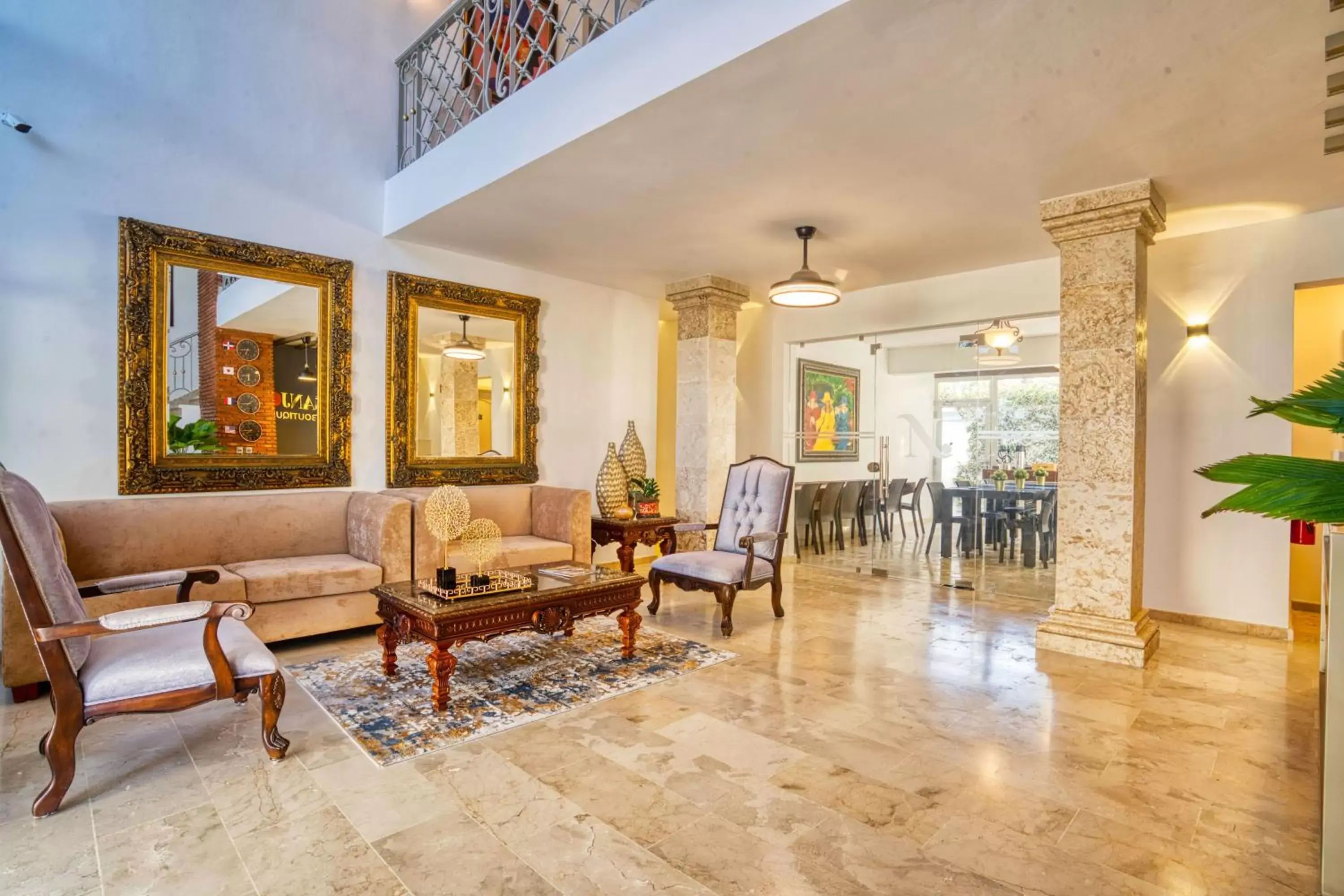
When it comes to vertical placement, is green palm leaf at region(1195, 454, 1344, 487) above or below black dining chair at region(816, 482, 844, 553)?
above

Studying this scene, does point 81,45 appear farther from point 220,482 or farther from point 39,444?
point 220,482

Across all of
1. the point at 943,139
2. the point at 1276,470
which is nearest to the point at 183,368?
the point at 943,139

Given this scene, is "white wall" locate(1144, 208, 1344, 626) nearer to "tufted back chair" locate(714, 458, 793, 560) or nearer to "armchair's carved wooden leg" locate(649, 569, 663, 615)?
"tufted back chair" locate(714, 458, 793, 560)

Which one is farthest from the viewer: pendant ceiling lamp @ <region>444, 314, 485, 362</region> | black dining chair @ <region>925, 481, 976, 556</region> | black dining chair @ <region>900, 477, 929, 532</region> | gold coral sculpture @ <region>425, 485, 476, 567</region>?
black dining chair @ <region>900, 477, 929, 532</region>

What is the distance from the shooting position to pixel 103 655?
2.42 m

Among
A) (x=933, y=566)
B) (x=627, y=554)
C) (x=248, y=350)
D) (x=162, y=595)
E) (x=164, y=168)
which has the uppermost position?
(x=164, y=168)

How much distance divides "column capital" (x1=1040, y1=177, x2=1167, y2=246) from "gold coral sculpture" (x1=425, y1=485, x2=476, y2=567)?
3.77 metres

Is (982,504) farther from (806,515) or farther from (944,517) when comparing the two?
(806,515)

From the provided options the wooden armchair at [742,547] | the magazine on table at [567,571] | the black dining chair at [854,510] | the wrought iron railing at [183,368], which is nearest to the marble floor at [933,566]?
the black dining chair at [854,510]

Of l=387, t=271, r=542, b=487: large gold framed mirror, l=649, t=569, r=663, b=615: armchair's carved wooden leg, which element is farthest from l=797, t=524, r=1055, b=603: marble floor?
l=387, t=271, r=542, b=487: large gold framed mirror

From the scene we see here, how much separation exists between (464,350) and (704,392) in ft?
7.12

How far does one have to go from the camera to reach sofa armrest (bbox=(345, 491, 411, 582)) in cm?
420

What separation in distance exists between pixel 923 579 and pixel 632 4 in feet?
16.7

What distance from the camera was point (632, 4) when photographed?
430 centimetres
